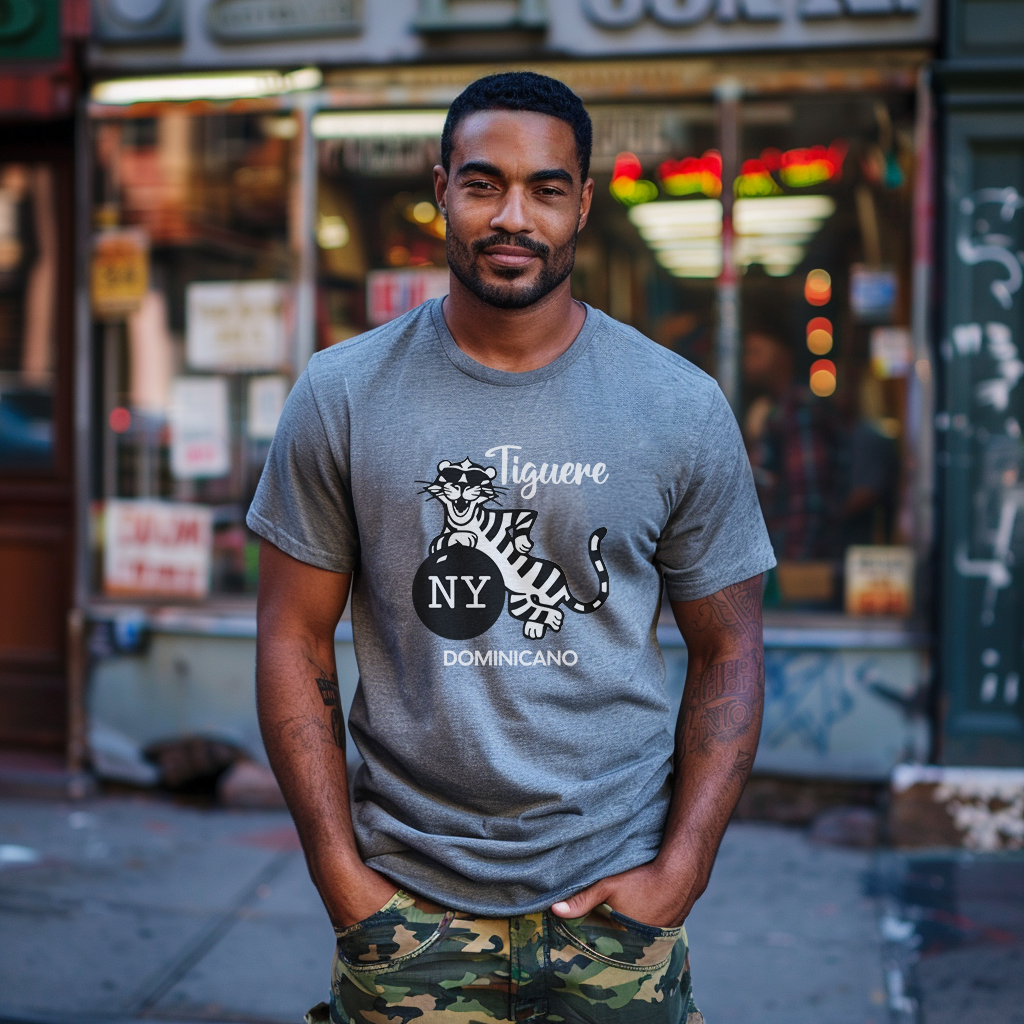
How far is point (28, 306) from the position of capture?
252 inches

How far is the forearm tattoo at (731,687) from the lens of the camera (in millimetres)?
2105

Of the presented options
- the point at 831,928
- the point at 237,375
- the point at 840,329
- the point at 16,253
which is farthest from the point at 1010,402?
the point at 16,253

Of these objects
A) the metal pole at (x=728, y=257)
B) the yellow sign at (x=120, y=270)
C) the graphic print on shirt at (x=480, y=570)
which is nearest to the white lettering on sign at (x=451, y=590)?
the graphic print on shirt at (x=480, y=570)

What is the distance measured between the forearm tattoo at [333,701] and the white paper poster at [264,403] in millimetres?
4072

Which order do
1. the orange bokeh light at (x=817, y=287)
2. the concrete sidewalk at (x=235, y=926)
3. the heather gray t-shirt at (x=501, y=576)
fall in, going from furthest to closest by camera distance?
the orange bokeh light at (x=817, y=287), the concrete sidewalk at (x=235, y=926), the heather gray t-shirt at (x=501, y=576)

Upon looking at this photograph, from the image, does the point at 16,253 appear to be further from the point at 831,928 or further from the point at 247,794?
the point at 831,928

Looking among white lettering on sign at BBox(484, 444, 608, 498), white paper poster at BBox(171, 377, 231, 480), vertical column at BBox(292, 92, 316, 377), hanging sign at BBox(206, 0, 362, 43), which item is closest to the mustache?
white lettering on sign at BBox(484, 444, 608, 498)

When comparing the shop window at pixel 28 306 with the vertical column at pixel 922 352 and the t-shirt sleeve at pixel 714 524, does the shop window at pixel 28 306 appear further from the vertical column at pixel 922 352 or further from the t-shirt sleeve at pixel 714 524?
the t-shirt sleeve at pixel 714 524

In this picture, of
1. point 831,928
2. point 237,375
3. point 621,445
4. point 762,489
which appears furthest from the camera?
point 237,375

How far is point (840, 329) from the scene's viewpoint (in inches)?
222

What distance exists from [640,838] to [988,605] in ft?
12.6

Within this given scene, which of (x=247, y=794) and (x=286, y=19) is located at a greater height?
(x=286, y=19)

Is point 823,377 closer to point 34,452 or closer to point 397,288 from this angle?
point 397,288

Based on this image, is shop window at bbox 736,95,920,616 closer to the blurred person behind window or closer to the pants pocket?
the blurred person behind window
